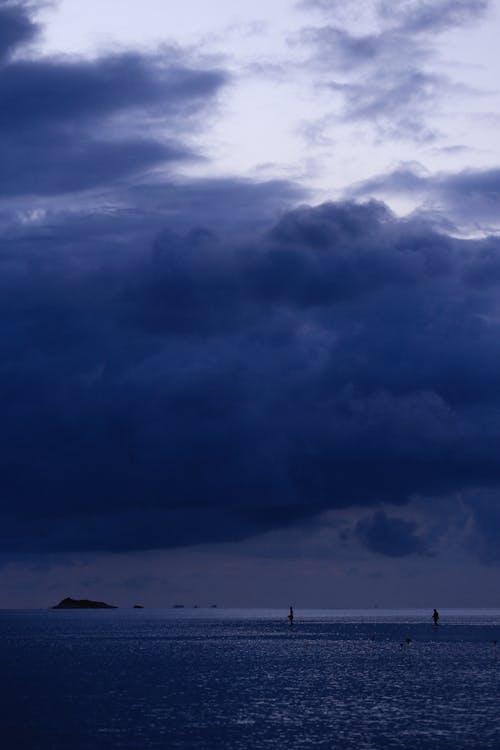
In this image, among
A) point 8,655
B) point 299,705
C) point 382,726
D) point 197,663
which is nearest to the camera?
point 382,726

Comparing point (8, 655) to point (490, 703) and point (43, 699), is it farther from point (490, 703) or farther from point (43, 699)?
point (490, 703)

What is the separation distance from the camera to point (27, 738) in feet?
216

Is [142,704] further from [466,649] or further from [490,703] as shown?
[466,649]

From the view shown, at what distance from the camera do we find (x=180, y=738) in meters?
66.2

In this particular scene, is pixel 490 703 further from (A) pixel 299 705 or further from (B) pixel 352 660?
(B) pixel 352 660

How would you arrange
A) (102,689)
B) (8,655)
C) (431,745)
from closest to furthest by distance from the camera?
1. (431,745)
2. (102,689)
3. (8,655)

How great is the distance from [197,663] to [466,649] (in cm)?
5701

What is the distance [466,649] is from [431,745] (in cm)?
11649

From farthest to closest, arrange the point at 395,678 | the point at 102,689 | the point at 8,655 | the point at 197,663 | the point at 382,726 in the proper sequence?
1. the point at 8,655
2. the point at 197,663
3. the point at 395,678
4. the point at 102,689
5. the point at 382,726

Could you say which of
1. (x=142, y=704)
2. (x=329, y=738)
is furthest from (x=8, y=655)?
(x=329, y=738)

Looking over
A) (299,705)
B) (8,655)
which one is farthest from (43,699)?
(8,655)

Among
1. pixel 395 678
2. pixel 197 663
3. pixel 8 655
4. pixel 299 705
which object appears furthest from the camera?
pixel 8 655

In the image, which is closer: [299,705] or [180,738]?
[180,738]

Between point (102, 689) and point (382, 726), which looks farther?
point (102, 689)
